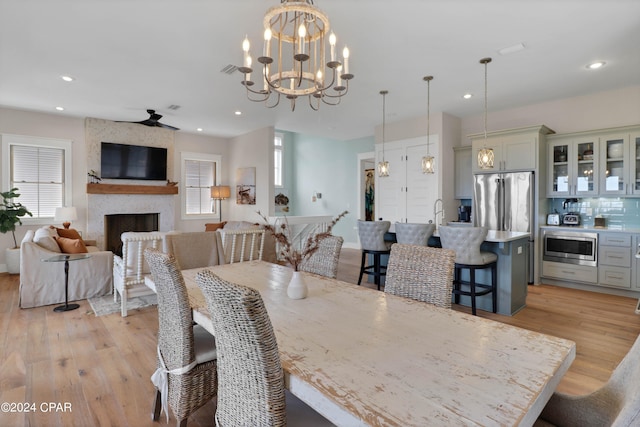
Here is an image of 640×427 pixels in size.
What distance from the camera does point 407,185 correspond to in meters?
6.09

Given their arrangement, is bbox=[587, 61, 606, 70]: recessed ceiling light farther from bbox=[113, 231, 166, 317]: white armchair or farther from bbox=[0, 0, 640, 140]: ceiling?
bbox=[113, 231, 166, 317]: white armchair

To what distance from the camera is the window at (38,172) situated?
5.72 metres

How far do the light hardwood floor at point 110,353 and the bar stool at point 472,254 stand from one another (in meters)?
0.32

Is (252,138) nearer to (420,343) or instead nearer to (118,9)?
(118,9)

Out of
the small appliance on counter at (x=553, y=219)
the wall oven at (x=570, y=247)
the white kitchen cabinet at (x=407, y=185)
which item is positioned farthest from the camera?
the white kitchen cabinet at (x=407, y=185)

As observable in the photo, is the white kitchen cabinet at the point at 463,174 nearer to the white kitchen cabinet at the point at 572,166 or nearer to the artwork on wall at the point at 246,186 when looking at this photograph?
the white kitchen cabinet at the point at 572,166

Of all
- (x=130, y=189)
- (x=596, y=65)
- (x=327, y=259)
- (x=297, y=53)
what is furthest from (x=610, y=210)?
(x=130, y=189)

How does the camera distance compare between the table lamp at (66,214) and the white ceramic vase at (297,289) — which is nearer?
the white ceramic vase at (297,289)

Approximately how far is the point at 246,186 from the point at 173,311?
6000 mm

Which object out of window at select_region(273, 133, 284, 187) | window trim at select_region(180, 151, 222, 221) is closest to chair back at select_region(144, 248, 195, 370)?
window trim at select_region(180, 151, 222, 221)

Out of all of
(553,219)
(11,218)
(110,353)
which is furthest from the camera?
(11,218)

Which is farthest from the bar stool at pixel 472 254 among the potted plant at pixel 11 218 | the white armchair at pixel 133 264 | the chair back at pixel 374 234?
the potted plant at pixel 11 218

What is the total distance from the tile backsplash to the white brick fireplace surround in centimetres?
757

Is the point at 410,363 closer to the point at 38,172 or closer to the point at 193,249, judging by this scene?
the point at 193,249
